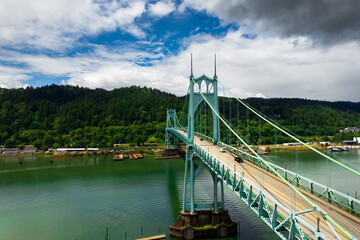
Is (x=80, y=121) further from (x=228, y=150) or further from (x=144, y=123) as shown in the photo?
(x=228, y=150)

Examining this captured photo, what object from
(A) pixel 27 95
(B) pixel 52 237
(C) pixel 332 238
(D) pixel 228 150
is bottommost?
(B) pixel 52 237

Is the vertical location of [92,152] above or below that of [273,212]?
below

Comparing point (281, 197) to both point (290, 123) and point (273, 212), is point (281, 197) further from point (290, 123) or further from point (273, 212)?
point (290, 123)

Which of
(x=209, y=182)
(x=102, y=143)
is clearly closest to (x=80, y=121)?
(x=102, y=143)

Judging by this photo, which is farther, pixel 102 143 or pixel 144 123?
pixel 144 123

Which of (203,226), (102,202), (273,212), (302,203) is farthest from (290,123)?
(273,212)

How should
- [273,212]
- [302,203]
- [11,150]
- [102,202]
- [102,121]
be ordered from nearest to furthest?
[273,212] < [302,203] < [102,202] < [11,150] < [102,121]
